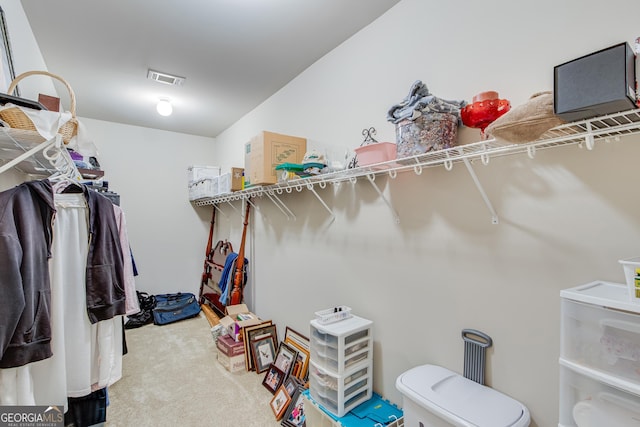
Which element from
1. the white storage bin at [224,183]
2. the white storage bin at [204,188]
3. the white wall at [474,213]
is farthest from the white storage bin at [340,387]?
the white storage bin at [204,188]

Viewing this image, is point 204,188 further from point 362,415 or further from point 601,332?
point 601,332

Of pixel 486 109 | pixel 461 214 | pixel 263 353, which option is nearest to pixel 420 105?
pixel 486 109

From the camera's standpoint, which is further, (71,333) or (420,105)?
(71,333)

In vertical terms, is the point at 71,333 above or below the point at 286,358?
above

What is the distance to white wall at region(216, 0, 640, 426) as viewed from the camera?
1.03m

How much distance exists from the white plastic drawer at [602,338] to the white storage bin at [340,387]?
3.53ft

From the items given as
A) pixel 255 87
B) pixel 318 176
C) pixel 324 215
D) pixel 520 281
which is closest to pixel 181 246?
pixel 255 87

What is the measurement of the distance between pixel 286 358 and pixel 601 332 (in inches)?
81.1

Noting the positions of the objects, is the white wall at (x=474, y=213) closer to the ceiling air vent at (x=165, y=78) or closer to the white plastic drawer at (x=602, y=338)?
the white plastic drawer at (x=602, y=338)

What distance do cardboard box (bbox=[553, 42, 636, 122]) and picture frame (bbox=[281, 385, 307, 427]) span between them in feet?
6.47

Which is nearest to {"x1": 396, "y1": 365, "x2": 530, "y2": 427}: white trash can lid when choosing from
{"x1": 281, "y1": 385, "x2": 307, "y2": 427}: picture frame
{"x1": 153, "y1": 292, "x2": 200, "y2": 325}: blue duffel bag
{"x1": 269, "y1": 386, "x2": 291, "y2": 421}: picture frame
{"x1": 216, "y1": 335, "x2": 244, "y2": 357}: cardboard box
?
{"x1": 281, "y1": 385, "x2": 307, "y2": 427}: picture frame

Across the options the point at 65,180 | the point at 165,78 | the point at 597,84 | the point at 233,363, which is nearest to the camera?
the point at 597,84

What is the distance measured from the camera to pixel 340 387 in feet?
5.12

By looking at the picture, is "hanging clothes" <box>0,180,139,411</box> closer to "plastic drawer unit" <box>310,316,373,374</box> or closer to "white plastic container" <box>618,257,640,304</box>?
"plastic drawer unit" <box>310,316,373,374</box>
